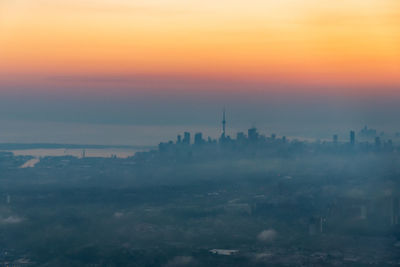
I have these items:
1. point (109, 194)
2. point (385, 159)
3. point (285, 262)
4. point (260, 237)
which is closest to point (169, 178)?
point (109, 194)

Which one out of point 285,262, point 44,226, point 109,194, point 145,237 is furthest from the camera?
point 109,194

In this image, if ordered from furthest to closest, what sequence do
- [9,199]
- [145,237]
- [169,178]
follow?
[169,178] → [9,199] → [145,237]

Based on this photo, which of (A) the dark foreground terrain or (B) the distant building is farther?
(B) the distant building

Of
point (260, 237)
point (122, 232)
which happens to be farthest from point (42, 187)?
point (260, 237)

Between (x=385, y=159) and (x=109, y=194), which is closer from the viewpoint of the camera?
(x=109, y=194)

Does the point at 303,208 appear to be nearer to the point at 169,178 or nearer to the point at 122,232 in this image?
the point at 122,232

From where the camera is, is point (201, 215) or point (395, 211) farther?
point (201, 215)

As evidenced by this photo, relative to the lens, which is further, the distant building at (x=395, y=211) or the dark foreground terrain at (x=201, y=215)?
the distant building at (x=395, y=211)
